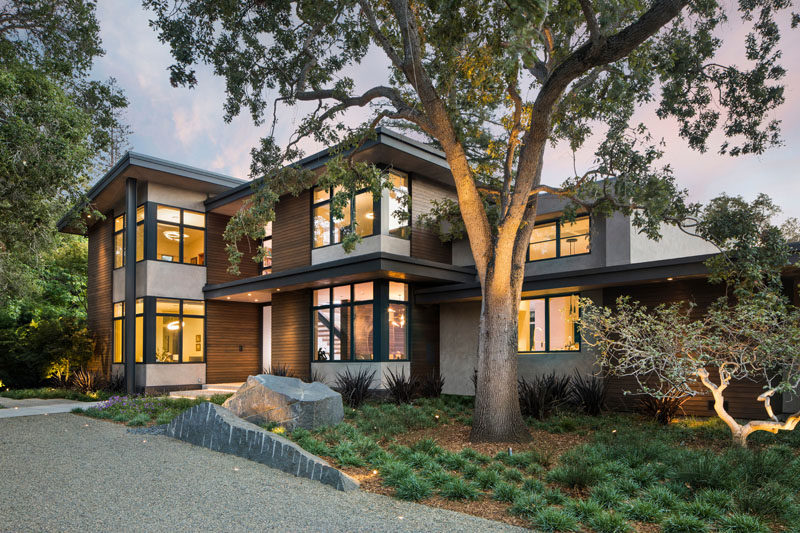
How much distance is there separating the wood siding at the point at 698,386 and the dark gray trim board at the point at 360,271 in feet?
12.1

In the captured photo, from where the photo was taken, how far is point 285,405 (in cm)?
835

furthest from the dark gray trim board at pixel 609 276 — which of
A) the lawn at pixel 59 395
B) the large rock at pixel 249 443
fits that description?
the lawn at pixel 59 395

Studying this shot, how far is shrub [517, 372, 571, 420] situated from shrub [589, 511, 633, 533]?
5463 millimetres

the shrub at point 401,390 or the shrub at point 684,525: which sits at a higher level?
the shrub at point 684,525

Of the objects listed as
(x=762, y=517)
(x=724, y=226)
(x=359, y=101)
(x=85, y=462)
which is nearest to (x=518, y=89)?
(x=359, y=101)

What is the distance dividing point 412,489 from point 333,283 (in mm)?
9360

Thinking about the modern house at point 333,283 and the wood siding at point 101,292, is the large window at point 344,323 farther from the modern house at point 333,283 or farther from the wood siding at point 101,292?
the wood siding at point 101,292

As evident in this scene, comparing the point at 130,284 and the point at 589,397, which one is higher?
the point at 130,284

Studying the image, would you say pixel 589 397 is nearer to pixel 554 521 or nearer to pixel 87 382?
pixel 554 521

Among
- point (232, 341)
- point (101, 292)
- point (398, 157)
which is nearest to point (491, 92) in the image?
point (398, 157)

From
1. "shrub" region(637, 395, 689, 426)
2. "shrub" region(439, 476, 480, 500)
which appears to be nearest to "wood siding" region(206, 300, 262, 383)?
"shrub" region(637, 395, 689, 426)

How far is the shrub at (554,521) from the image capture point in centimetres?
431

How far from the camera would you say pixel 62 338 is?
17016 mm

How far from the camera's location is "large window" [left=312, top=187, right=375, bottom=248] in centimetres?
1404
